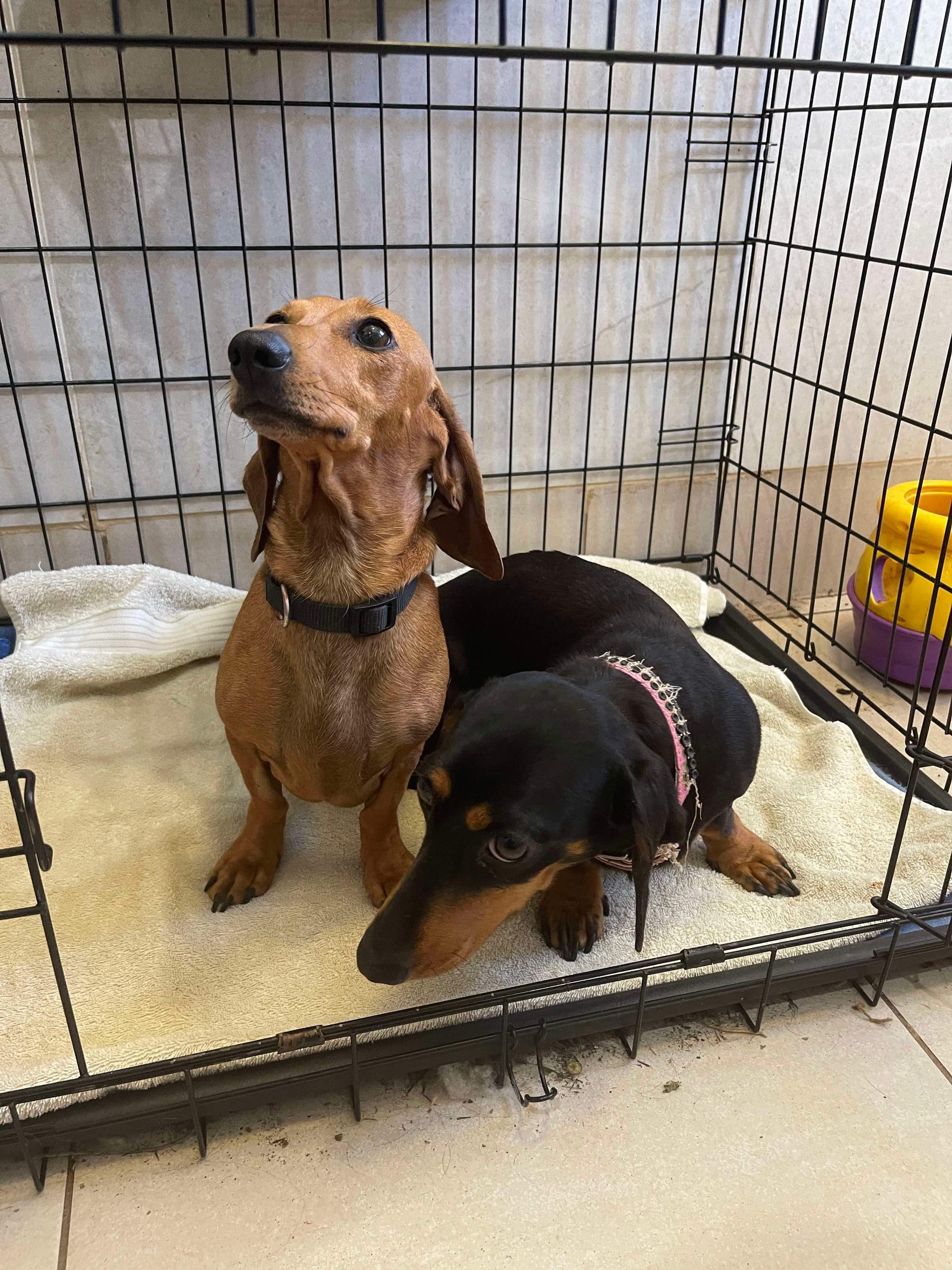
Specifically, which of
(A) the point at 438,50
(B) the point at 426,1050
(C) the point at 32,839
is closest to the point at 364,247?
(A) the point at 438,50

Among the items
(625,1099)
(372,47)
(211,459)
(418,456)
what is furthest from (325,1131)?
(211,459)

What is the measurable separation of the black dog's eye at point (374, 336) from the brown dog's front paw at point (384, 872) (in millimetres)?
850

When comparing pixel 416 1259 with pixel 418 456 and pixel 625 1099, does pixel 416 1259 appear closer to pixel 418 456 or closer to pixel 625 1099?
pixel 625 1099

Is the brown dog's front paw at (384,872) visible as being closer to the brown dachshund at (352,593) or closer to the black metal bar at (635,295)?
the brown dachshund at (352,593)

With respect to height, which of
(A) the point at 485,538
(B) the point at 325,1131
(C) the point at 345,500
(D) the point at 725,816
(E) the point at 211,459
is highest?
(C) the point at 345,500

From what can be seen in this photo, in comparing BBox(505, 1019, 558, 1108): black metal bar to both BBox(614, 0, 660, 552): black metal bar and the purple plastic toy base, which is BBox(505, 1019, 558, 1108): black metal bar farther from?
BBox(614, 0, 660, 552): black metal bar

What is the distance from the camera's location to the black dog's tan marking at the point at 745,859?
1.66m

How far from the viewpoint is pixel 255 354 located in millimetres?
1182

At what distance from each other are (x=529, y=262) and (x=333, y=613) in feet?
5.15

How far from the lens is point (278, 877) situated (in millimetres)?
1692

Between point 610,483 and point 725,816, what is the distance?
1511mm

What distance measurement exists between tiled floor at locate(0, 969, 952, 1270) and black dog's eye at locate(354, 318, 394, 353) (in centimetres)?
111

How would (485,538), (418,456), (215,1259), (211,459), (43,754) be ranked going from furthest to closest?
(211,459), (43,754), (485,538), (418,456), (215,1259)

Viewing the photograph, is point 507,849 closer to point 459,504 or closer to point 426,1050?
point 426,1050
